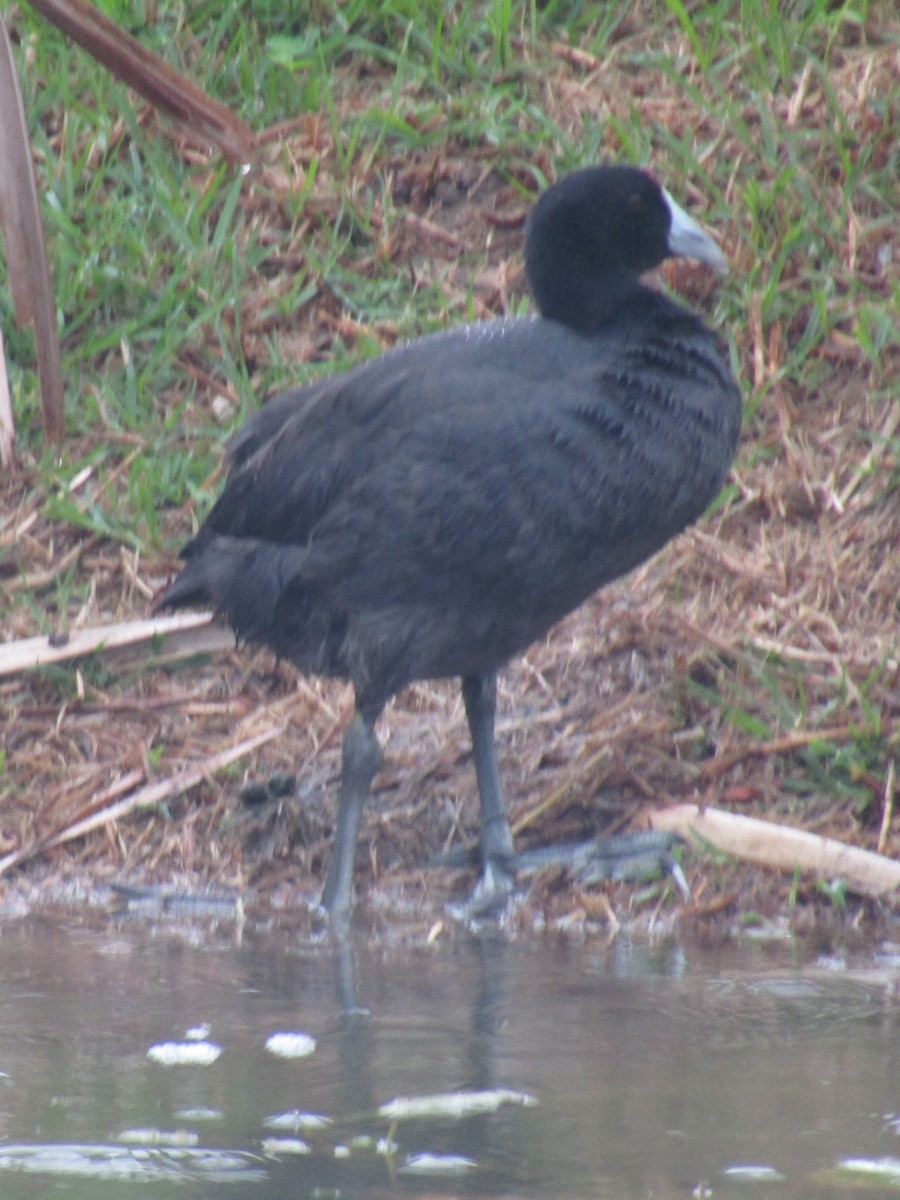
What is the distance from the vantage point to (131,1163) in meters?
2.46

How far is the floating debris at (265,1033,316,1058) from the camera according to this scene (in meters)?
2.99

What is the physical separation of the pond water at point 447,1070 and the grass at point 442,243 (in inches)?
45.9

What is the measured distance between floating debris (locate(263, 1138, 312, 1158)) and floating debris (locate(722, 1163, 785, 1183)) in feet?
1.83

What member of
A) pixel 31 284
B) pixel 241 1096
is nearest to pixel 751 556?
pixel 31 284

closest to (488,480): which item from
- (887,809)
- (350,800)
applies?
(350,800)

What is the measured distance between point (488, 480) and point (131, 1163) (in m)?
1.82

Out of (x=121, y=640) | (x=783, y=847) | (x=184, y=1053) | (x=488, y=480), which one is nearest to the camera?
(x=184, y=1053)

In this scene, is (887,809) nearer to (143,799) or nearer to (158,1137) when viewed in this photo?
(143,799)

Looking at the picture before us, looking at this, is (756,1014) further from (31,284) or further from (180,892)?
(31,284)

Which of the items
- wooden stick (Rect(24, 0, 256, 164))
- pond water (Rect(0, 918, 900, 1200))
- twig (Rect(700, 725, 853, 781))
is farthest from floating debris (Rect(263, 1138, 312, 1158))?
twig (Rect(700, 725, 853, 781))

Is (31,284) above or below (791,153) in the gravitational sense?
below

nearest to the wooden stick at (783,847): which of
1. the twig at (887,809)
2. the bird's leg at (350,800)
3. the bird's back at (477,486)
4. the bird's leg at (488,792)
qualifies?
the twig at (887,809)

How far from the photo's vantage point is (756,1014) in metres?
3.22

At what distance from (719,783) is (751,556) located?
Answer: 3.10 feet
